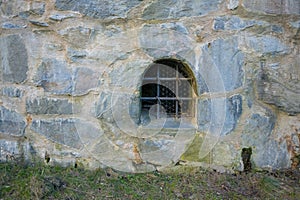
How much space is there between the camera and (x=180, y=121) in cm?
172

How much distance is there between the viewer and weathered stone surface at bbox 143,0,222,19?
5.12ft

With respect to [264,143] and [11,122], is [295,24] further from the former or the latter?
[11,122]

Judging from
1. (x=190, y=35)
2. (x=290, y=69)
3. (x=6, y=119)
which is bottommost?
(x=6, y=119)

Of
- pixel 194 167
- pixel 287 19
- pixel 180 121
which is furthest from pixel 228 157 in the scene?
pixel 287 19

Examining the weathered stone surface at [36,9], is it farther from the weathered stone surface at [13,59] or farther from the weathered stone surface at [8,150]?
the weathered stone surface at [8,150]

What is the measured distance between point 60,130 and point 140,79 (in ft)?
1.85

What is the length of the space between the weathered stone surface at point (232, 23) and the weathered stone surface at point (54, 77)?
0.89 m

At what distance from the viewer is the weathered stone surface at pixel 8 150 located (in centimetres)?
173

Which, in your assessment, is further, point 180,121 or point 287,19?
point 180,121

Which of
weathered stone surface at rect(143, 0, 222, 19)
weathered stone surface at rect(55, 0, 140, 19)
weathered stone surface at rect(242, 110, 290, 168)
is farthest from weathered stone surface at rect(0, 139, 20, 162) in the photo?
weathered stone surface at rect(242, 110, 290, 168)

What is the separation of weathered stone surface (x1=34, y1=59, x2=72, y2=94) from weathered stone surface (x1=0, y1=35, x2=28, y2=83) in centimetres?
10

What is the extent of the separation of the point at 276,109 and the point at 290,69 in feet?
0.79

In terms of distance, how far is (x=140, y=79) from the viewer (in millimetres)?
1629

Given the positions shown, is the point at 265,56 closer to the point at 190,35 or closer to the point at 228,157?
the point at 190,35
